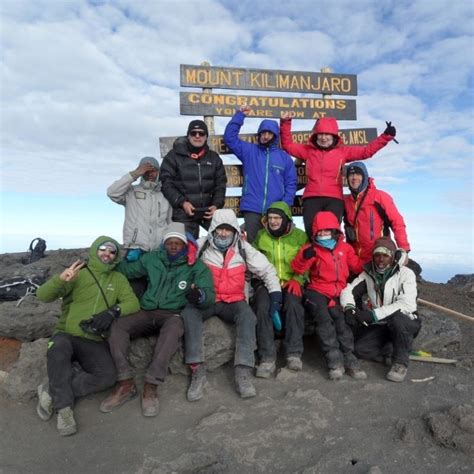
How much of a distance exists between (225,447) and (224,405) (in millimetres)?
895

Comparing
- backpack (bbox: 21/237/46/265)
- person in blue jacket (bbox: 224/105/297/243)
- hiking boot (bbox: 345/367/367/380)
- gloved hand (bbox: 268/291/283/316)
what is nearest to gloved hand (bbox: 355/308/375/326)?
hiking boot (bbox: 345/367/367/380)

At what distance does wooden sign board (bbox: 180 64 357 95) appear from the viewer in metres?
8.55

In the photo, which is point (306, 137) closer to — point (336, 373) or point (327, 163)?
point (327, 163)

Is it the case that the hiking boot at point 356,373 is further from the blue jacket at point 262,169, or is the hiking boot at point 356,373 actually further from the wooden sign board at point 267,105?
the wooden sign board at point 267,105

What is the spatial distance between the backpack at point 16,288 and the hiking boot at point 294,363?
5837 millimetres

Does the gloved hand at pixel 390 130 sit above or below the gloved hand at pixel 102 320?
above

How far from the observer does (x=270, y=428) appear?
471cm

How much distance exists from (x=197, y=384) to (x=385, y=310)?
2.87m

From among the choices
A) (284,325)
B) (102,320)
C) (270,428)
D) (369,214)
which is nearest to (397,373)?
(284,325)

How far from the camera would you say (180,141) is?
7.44 meters

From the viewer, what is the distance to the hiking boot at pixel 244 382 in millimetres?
5398

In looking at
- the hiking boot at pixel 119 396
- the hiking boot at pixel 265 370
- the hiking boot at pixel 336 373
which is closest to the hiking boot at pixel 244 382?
the hiking boot at pixel 265 370

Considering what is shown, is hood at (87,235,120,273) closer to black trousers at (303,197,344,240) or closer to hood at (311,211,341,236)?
hood at (311,211,341,236)

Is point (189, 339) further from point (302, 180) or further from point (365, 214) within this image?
point (302, 180)
